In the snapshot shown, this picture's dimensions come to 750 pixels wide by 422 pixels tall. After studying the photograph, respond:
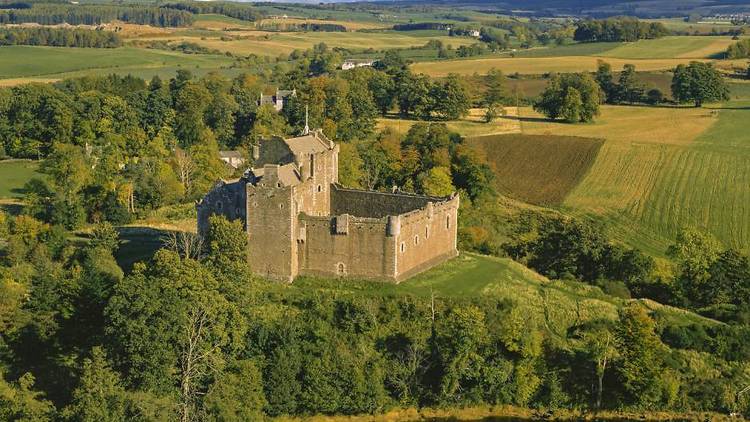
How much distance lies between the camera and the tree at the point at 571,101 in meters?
94.9

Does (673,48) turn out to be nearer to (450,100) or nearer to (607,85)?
(607,85)

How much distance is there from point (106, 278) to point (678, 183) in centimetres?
4654

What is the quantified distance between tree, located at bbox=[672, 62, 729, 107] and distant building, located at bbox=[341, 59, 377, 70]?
44465 millimetres

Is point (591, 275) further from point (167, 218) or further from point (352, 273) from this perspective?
point (167, 218)

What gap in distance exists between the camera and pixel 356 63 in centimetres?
13625

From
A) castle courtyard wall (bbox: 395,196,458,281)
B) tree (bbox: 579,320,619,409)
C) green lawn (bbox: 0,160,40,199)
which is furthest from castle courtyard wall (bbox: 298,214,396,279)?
green lawn (bbox: 0,160,40,199)

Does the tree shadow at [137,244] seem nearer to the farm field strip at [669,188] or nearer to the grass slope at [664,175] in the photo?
the grass slope at [664,175]

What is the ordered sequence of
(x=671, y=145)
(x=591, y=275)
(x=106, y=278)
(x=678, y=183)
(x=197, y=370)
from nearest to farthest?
(x=197, y=370) → (x=106, y=278) → (x=591, y=275) → (x=678, y=183) → (x=671, y=145)

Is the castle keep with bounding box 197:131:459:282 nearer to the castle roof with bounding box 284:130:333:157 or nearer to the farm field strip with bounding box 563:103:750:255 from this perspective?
the castle roof with bounding box 284:130:333:157

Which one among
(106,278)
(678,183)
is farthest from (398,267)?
(678,183)

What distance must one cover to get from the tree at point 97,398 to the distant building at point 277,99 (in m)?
59.1

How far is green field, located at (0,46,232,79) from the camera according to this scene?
124875 millimetres

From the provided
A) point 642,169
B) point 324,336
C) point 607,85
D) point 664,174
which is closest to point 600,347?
point 324,336

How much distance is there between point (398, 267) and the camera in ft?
149
